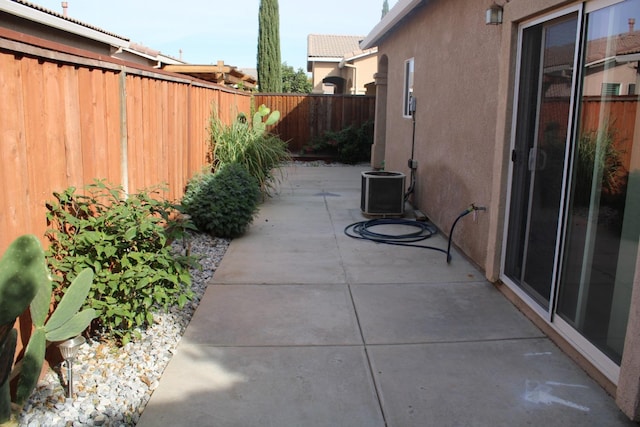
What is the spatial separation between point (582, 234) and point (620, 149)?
25.2 inches

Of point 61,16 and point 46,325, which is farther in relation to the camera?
point 61,16

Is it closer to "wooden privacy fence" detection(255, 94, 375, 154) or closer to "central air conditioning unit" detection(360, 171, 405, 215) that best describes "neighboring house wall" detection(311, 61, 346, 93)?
"wooden privacy fence" detection(255, 94, 375, 154)

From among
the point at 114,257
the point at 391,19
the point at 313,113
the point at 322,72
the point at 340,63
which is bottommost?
the point at 114,257

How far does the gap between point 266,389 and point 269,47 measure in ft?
83.3

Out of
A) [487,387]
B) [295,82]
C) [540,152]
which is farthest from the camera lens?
[295,82]

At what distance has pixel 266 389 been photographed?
11.3ft

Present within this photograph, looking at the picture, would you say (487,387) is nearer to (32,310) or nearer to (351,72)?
(32,310)

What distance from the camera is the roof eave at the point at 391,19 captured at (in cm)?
854

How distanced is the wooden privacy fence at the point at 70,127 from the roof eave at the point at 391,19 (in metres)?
3.97

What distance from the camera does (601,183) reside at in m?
3.64

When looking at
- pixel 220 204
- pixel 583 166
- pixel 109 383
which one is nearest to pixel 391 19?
pixel 220 204

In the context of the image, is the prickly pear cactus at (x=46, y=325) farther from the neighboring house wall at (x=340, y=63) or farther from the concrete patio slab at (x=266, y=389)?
the neighboring house wall at (x=340, y=63)

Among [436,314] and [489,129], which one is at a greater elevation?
[489,129]

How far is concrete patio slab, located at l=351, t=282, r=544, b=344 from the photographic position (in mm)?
4266
